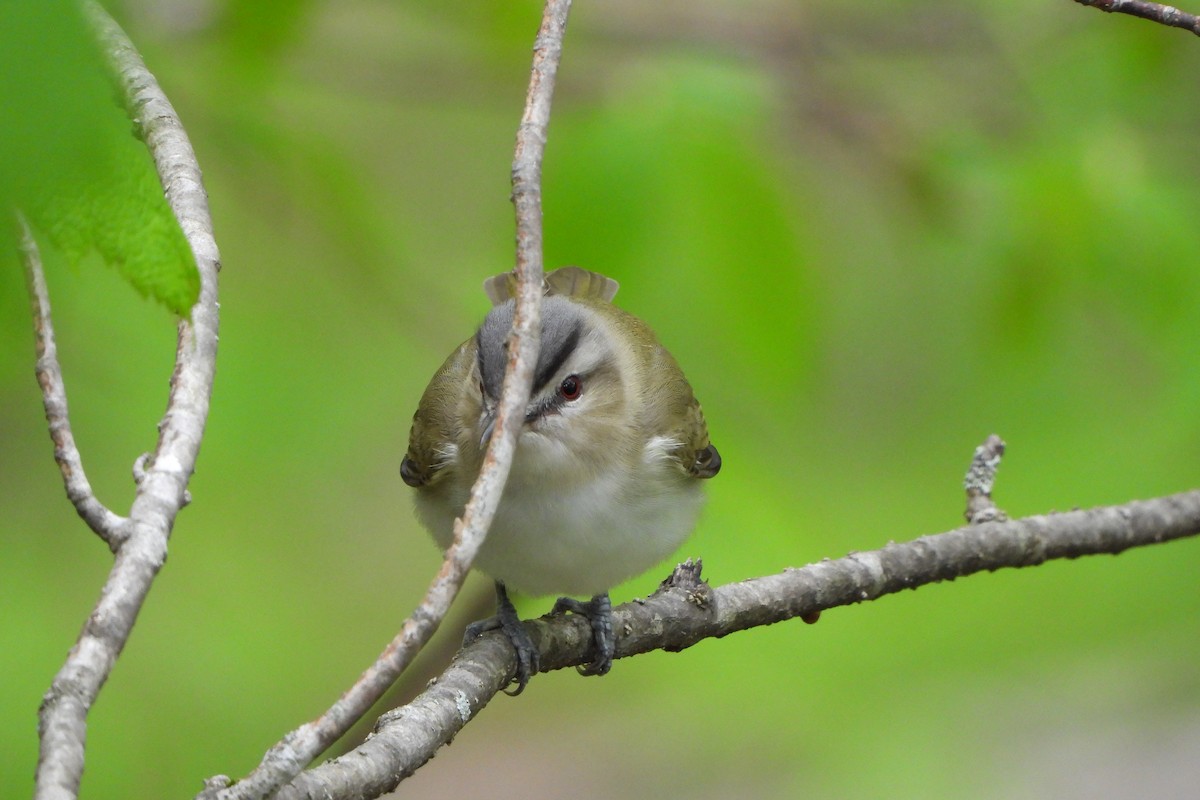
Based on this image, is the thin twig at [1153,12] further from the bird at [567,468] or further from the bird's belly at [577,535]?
the bird's belly at [577,535]

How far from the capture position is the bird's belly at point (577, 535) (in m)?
3.15

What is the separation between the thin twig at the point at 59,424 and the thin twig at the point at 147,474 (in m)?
0.03

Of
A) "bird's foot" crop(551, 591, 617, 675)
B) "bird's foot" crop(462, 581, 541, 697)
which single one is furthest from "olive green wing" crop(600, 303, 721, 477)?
"bird's foot" crop(462, 581, 541, 697)

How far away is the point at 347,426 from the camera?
4.38 meters

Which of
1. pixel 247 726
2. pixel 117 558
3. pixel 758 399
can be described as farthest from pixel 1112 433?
pixel 117 558

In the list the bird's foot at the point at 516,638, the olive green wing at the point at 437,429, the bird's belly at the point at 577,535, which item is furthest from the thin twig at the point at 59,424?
the olive green wing at the point at 437,429

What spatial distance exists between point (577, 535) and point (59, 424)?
172 centimetres

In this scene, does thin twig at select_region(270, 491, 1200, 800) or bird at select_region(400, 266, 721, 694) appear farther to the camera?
bird at select_region(400, 266, 721, 694)

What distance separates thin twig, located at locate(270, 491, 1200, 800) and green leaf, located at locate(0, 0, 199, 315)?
116 cm

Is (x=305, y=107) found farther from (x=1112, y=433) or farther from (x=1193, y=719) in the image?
(x=1193, y=719)

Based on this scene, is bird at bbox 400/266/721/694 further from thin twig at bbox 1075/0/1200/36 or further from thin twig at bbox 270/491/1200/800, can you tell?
thin twig at bbox 1075/0/1200/36

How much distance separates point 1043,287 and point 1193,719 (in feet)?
16.2

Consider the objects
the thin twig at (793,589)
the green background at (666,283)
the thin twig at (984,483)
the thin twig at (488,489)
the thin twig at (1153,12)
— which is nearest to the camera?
the thin twig at (488,489)

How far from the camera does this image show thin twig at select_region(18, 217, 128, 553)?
1.46m
